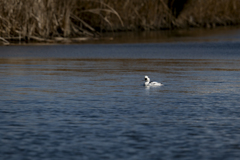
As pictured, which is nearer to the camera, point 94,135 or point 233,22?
point 94,135

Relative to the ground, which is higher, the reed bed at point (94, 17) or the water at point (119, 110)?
the reed bed at point (94, 17)

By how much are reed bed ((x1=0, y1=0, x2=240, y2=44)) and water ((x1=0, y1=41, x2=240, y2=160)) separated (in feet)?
25.6

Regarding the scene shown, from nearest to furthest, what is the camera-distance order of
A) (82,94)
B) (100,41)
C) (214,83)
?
(82,94), (214,83), (100,41)

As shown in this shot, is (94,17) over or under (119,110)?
over

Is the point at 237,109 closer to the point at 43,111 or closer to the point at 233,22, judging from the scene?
the point at 43,111

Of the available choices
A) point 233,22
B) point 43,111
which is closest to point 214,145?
point 43,111

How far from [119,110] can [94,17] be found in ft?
92.8

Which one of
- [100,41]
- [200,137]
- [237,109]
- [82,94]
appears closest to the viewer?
[200,137]

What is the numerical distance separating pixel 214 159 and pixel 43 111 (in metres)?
4.14

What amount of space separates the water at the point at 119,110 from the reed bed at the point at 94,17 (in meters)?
7.79

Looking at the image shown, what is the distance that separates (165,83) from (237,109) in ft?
13.1

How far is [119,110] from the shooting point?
1094cm

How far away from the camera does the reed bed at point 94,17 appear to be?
2858 cm

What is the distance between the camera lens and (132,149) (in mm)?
8094
